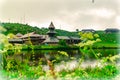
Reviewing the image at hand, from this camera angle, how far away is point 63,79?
319cm

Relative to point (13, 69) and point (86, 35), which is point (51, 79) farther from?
point (13, 69)

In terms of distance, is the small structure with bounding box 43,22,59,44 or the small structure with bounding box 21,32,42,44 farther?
the small structure with bounding box 43,22,59,44

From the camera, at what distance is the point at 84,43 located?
367 centimetres

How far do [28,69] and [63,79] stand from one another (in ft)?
3.59

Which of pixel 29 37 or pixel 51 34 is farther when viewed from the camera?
pixel 51 34

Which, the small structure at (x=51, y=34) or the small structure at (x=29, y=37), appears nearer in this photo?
the small structure at (x=29, y=37)

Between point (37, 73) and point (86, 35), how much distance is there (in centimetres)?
74

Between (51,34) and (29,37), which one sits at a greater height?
(29,37)

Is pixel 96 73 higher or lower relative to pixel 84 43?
lower

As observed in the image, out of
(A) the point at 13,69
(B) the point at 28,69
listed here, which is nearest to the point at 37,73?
(B) the point at 28,69

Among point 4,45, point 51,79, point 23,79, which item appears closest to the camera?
point 51,79

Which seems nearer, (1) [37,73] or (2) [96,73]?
(1) [37,73]

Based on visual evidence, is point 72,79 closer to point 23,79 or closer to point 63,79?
point 63,79

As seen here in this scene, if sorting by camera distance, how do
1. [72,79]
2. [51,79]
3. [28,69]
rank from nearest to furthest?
[51,79] < [72,79] < [28,69]
